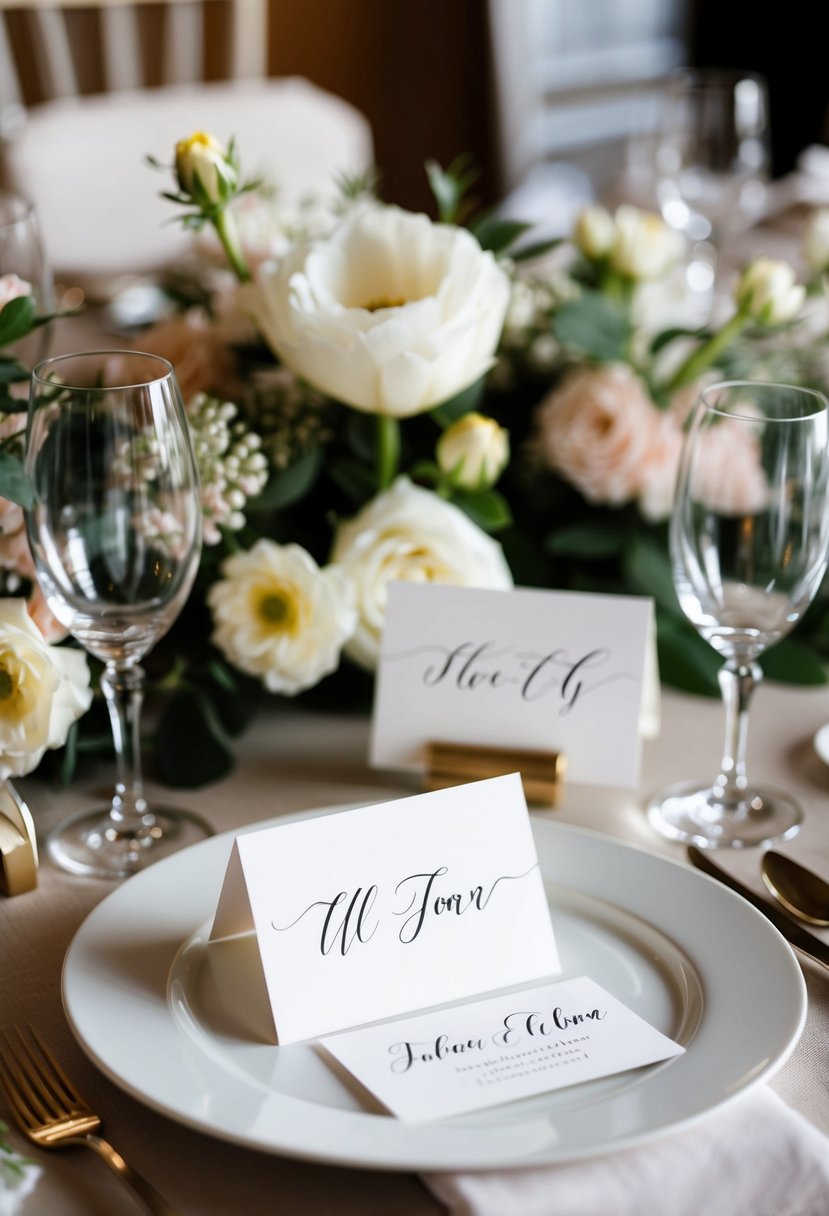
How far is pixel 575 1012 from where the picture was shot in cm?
61

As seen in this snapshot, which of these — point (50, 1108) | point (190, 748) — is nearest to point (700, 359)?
point (190, 748)

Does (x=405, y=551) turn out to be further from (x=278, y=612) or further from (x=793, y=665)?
(x=793, y=665)

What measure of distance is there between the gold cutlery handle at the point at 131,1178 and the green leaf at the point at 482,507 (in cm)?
55

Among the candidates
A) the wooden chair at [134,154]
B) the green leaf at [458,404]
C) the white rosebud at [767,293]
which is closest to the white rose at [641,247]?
the white rosebud at [767,293]

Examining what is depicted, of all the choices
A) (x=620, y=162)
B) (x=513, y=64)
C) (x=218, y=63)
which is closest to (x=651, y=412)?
(x=218, y=63)

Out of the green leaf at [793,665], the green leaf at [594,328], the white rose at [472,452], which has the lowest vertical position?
the green leaf at [793,665]

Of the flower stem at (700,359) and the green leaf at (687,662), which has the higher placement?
the flower stem at (700,359)

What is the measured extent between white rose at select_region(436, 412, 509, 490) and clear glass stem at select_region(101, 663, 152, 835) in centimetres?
28

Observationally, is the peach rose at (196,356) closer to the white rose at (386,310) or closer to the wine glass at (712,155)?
the white rose at (386,310)

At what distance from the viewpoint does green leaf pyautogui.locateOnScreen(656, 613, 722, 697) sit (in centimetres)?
105

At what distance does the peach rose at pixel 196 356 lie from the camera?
1.06 m

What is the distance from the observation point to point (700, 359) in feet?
3.75

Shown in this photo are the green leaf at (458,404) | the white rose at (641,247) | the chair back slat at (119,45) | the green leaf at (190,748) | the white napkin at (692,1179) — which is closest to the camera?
the white napkin at (692,1179)

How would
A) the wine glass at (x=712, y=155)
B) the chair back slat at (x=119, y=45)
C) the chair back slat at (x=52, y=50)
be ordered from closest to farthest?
the wine glass at (x=712, y=155)
the chair back slat at (x=52, y=50)
the chair back slat at (x=119, y=45)
